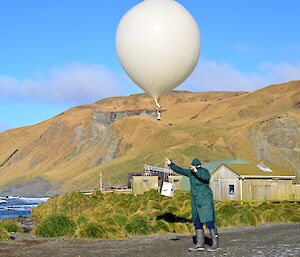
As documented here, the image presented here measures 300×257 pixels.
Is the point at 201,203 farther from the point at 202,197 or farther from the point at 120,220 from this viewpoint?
the point at 120,220

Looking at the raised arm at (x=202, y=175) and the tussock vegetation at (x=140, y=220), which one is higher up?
the raised arm at (x=202, y=175)

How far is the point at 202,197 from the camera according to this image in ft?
41.3

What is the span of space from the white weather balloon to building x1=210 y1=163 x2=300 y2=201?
29451 millimetres

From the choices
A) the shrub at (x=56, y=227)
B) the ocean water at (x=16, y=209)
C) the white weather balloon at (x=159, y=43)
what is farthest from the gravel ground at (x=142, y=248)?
the ocean water at (x=16, y=209)

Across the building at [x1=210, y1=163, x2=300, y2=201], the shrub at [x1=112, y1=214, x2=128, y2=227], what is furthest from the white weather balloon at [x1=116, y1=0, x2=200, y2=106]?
the building at [x1=210, y1=163, x2=300, y2=201]

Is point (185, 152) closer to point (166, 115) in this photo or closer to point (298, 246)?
point (166, 115)

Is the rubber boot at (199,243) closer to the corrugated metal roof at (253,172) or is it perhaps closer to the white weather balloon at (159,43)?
the white weather balloon at (159,43)

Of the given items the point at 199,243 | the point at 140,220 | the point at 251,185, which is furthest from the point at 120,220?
the point at 251,185

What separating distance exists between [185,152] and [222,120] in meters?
33.1

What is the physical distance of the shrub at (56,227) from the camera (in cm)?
1766

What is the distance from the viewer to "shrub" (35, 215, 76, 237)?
17656 millimetres

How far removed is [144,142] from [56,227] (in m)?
118

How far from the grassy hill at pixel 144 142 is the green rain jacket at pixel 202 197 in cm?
9998

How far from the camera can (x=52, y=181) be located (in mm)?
138875
